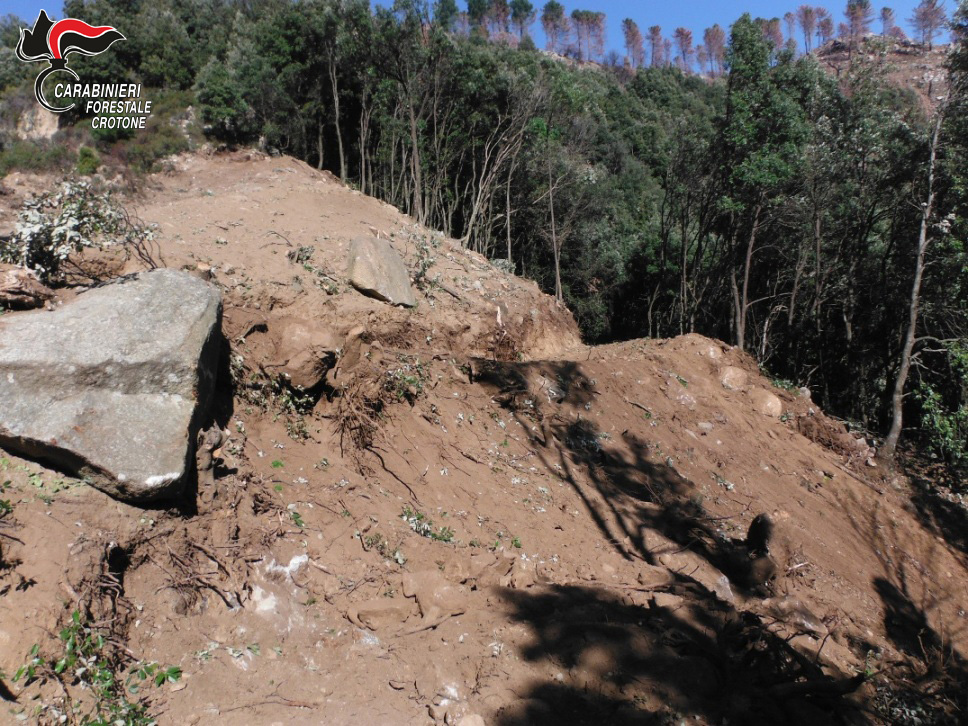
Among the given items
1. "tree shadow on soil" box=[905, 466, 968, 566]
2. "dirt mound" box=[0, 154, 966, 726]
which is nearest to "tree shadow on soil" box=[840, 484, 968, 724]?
"dirt mound" box=[0, 154, 966, 726]

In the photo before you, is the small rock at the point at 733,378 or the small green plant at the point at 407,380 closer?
the small green plant at the point at 407,380

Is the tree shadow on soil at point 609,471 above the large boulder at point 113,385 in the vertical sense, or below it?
below

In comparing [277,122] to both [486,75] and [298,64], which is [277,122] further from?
[486,75]

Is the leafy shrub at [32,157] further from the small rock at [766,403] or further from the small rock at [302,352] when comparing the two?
the small rock at [766,403]

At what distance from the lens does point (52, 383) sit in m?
4.67

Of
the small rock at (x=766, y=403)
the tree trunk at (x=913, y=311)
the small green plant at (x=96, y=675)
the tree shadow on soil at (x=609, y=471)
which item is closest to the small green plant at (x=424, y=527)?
the tree shadow on soil at (x=609, y=471)

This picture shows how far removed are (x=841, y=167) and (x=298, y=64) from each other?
17269mm

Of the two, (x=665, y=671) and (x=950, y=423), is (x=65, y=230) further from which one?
(x=950, y=423)

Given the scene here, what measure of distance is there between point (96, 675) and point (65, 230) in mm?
4039

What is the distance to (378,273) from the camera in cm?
900

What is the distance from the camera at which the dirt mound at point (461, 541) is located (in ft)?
13.8

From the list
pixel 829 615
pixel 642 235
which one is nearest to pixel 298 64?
pixel 642 235

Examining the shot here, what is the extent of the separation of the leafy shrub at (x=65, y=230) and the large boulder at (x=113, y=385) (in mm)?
871

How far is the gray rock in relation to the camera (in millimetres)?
8758
